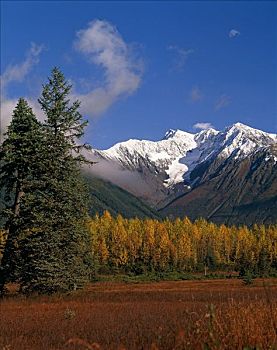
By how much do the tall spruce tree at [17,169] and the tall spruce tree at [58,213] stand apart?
1.99ft

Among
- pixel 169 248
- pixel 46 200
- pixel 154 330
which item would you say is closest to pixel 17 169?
pixel 46 200

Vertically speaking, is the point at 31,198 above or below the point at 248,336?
above

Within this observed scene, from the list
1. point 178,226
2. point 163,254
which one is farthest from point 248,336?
point 178,226

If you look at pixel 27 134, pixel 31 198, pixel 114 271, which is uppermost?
pixel 27 134

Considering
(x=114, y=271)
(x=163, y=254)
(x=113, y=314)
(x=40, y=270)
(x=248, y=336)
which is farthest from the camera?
(x=163, y=254)

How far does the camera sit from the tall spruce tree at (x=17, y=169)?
93.3 feet

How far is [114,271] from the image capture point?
111 metres

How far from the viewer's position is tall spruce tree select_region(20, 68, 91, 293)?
1075 inches

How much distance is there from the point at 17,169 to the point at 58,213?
3.70 meters

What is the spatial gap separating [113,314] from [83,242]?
13.9m

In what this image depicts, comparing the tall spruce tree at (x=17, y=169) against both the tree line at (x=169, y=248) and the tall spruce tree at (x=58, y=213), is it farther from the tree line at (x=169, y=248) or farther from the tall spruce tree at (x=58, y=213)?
the tree line at (x=169, y=248)

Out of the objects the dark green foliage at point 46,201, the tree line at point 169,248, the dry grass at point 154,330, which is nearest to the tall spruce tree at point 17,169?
the dark green foliage at point 46,201

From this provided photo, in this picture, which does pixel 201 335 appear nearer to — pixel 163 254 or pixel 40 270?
pixel 40 270

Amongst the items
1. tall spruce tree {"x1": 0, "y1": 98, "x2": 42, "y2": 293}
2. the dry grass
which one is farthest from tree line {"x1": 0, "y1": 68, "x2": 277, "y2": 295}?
the dry grass
